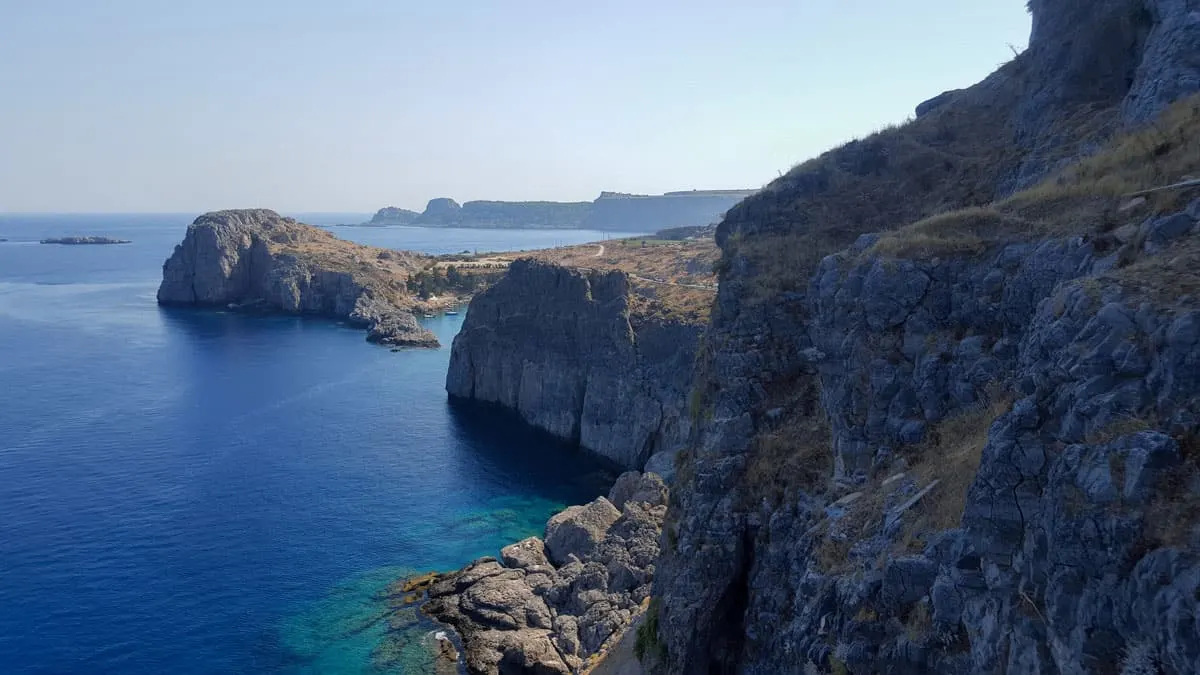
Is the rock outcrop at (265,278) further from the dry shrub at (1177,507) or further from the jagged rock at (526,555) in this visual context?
the dry shrub at (1177,507)

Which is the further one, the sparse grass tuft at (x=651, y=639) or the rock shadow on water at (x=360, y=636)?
the rock shadow on water at (x=360, y=636)

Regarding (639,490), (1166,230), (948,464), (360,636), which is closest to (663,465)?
(639,490)

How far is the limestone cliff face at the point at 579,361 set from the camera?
67062mm

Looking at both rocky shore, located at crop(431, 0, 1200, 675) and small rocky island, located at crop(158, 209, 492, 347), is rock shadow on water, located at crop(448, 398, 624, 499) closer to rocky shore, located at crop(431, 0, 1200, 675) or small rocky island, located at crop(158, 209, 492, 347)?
rocky shore, located at crop(431, 0, 1200, 675)

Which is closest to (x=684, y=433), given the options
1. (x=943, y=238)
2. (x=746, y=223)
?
(x=746, y=223)

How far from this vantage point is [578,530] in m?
46.2

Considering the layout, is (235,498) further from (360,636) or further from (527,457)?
(527,457)

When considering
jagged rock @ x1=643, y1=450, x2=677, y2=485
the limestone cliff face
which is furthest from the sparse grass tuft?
the limestone cliff face

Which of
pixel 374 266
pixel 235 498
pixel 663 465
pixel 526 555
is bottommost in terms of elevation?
pixel 526 555

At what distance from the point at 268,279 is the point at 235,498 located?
99.9 metres

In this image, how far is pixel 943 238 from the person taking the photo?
66.8ft

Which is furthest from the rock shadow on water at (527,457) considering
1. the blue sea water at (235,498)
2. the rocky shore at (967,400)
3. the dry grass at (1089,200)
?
the dry grass at (1089,200)

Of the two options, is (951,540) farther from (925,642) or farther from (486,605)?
(486,605)

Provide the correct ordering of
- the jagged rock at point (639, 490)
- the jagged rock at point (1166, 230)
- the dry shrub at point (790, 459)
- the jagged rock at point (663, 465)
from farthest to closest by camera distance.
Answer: the jagged rock at point (663, 465) → the jagged rock at point (639, 490) → the dry shrub at point (790, 459) → the jagged rock at point (1166, 230)
